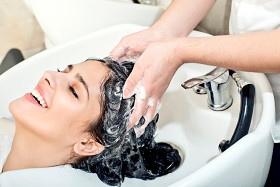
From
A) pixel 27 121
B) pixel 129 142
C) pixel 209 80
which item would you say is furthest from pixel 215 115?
pixel 27 121

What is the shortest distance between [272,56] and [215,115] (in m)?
0.37

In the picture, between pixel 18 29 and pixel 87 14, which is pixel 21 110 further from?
pixel 18 29

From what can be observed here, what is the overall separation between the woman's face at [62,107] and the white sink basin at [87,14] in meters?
0.43

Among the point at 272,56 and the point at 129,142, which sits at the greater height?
the point at 272,56

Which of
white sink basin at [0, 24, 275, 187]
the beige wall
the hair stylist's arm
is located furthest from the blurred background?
the hair stylist's arm

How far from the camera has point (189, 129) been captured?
1.08m

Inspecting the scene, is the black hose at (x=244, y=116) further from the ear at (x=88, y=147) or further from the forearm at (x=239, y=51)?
the ear at (x=88, y=147)

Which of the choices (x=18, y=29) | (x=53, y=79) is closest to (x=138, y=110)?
(x=53, y=79)

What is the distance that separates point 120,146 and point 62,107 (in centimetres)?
23

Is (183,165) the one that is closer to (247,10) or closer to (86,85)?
(86,85)

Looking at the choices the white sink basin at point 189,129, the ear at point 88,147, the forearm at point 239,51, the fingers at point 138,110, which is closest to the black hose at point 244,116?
the white sink basin at point 189,129

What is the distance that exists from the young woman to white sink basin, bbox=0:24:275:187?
41mm

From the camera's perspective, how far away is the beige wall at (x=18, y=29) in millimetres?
2309

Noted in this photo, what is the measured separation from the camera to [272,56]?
67 cm
